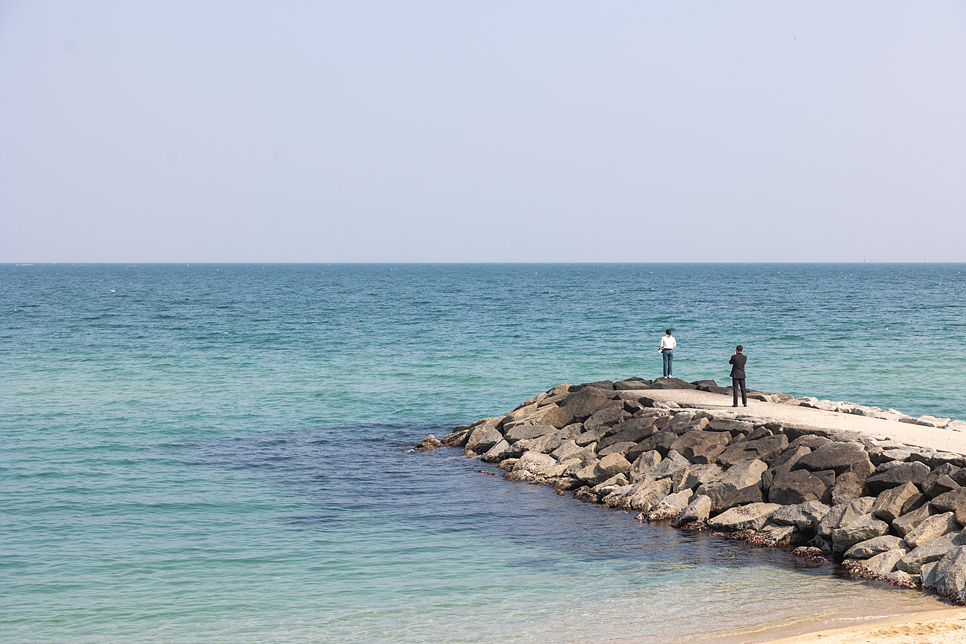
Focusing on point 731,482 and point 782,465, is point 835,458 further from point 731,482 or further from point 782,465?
point 731,482

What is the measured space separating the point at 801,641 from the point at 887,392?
23745mm

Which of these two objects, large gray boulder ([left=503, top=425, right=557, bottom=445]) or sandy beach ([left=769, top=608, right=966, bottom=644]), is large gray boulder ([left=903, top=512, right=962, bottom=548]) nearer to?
sandy beach ([left=769, top=608, right=966, bottom=644])

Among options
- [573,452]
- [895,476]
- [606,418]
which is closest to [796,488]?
[895,476]

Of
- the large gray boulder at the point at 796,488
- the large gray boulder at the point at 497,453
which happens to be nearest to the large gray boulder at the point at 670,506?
the large gray boulder at the point at 796,488

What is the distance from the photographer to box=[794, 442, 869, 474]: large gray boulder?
16.6 metres

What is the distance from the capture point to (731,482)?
17.5 m

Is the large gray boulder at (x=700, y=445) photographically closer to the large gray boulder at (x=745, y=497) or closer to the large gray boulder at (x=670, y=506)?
the large gray boulder at (x=670, y=506)

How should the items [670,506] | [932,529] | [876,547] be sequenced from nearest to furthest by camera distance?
1. [932,529]
2. [876,547]
3. [670,506]

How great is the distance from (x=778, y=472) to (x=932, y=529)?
354 centimetres

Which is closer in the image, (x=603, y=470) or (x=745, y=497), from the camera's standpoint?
(x=745, y=497)

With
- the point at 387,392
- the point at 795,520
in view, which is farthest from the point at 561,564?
the point at 387,392

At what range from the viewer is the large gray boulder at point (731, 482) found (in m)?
17.3

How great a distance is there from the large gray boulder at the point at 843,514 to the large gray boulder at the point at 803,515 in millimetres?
136

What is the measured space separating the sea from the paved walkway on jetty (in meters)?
5.18
